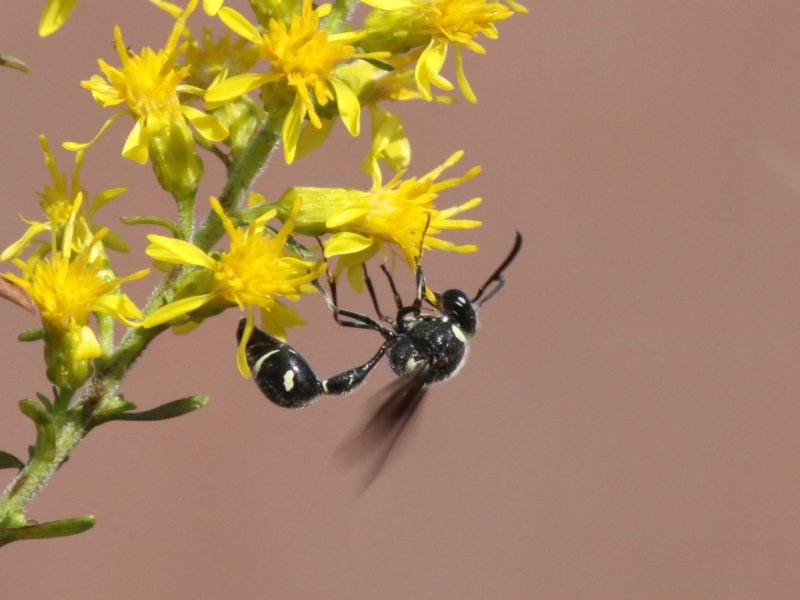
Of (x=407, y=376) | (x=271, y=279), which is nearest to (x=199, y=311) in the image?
(x=271, y=279)

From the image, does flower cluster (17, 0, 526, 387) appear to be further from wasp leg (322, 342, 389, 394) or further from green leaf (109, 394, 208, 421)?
wasp leg (322, 342, 389, 394)

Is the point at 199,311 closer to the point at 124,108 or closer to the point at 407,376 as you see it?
the point at 124,108

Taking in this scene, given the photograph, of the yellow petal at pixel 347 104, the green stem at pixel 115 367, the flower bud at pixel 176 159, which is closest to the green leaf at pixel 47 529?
the green stem at pixel 115 367

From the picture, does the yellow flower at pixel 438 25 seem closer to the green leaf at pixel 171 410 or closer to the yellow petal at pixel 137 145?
the yellow petal at pixel 137 145

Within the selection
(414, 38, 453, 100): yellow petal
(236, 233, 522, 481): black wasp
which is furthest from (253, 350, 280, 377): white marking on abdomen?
(414, 38, 453, 100): yellow petal

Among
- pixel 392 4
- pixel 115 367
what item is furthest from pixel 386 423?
pixel 392 4
